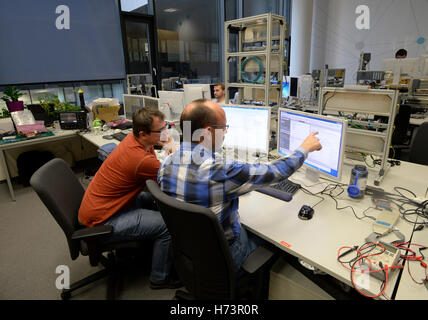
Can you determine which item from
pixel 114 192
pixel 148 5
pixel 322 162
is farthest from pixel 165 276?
pixel 148 5

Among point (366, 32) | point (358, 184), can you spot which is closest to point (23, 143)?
point (358, 184)

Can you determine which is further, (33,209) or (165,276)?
(33,209)

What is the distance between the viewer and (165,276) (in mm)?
1729

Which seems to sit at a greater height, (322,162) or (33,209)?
(322,162)

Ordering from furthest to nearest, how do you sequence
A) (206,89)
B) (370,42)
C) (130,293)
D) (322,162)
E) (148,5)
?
(370,42)
(148,5)
(206,89)
(130,293)
(322,162)

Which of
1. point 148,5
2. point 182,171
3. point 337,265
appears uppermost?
point 148,5

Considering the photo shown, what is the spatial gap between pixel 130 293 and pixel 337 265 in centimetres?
139

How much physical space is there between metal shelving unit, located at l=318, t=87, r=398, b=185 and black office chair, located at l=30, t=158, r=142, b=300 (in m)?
1.61

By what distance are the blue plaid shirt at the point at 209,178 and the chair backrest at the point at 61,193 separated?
62 cm

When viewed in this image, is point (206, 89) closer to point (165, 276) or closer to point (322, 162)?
point (322, 162)

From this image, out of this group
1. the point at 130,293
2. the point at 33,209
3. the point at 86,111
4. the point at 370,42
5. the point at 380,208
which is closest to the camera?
the point at 380,208

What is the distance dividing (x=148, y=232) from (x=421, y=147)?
2.37 metres

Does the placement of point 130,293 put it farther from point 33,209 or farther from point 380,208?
point 33,209

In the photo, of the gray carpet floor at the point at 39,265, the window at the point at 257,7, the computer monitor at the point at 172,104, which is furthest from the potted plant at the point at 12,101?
the window at the point at 257,7
